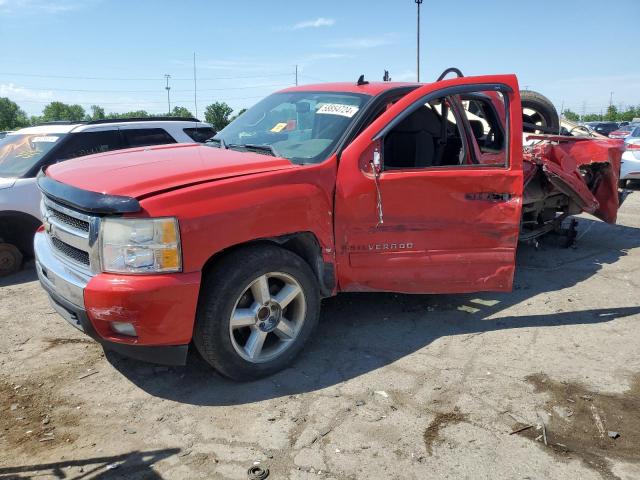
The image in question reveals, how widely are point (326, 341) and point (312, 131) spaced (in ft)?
5.41

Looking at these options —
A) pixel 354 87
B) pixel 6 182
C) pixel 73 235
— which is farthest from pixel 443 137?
pixel 6 182

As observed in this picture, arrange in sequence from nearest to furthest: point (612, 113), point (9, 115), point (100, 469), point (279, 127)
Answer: point (100, 469)
point (279, 127)
point (612, 113)
point (9, 115)

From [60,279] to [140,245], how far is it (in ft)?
2.45

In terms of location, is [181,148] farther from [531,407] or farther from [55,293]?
[531,407]

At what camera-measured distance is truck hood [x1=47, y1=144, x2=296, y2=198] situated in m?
3.02

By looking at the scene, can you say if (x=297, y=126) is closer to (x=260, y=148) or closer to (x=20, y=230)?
(x=260, y=148)

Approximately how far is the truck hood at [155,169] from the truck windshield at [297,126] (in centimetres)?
26

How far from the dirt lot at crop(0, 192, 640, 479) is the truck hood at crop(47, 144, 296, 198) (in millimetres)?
1346

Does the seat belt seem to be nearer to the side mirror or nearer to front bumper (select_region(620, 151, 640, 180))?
the side mirror

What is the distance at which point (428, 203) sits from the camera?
3.90 m

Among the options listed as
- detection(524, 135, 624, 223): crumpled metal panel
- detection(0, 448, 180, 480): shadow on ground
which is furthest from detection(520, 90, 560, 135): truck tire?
detection(0, 448, 180, 480): shadow on ground

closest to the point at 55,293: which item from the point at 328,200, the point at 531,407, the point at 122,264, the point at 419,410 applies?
the point at 122,264

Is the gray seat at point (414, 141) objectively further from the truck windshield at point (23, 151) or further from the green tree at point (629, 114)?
the green tree at point (629, 114)

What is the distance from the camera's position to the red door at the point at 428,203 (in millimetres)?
3703
